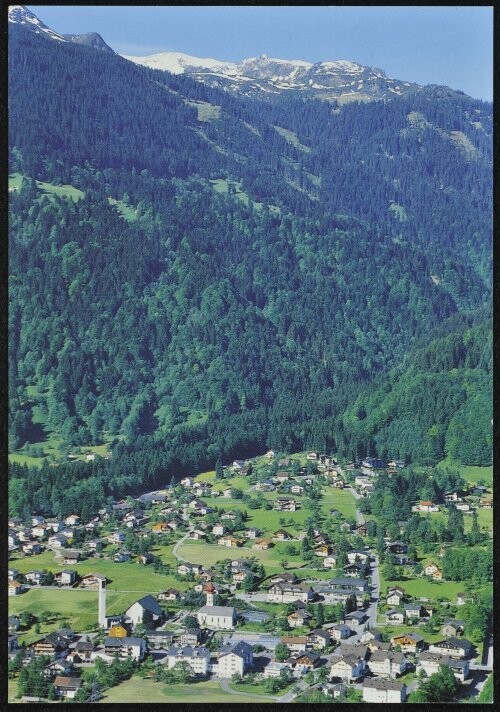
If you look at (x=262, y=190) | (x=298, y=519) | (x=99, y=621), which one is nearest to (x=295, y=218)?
(x=262, y=190)

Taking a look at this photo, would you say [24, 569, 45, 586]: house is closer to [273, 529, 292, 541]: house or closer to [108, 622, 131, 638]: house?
[108, 622, 131, 638]: house

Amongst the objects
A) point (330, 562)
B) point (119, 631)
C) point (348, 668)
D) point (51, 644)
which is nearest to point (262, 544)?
point (330, 562)

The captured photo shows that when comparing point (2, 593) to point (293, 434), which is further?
point (293, 434)

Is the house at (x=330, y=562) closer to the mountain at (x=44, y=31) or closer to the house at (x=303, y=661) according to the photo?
the house at (x=303, y=661)

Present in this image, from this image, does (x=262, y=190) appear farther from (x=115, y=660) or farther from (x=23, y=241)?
(x=115, y=660)

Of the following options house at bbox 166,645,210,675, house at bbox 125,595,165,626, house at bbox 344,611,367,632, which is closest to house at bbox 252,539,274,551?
house at bbox 125,595,165,626

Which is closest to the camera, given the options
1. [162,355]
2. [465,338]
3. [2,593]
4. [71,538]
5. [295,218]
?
[2,593]
